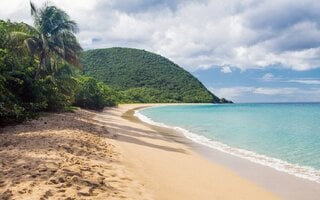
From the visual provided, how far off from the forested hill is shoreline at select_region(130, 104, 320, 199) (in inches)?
4032

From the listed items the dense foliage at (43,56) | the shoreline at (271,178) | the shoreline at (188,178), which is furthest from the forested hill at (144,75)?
the shoreline at (188,178)

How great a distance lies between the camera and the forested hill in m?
130

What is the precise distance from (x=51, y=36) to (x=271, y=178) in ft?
74.2

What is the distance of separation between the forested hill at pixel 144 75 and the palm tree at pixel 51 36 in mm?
86127

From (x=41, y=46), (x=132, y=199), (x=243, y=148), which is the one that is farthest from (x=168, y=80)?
(x=132, y=199)

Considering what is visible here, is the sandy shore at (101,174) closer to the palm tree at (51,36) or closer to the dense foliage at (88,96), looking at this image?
the palm tree at (51,36)

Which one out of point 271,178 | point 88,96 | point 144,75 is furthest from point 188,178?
point 144,75

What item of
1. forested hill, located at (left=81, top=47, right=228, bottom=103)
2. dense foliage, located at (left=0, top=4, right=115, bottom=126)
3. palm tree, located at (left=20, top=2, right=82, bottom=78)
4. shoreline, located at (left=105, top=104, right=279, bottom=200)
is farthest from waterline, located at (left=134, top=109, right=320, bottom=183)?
forested hill, located at (left=81, top=47, right=228, bottom=103)

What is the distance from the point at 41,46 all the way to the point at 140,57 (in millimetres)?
126753

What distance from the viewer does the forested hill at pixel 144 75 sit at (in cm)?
12962

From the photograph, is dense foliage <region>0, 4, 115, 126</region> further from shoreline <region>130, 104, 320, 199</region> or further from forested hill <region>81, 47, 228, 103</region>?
forested hill <region>81, 47, 228, 103</region>

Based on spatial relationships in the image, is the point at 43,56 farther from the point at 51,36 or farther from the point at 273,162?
the point at 273,162

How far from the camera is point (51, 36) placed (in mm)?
28844

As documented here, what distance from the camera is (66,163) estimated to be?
879cm
